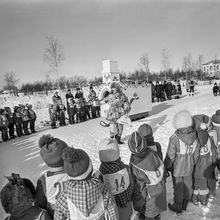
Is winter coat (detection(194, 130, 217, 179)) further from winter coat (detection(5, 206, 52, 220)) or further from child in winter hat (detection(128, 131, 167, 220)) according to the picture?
winter coat (detection(5, 206, 52, 220))

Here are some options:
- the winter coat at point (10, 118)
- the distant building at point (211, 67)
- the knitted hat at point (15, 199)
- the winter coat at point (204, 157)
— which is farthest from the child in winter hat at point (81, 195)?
the distant building at point (211, 67)

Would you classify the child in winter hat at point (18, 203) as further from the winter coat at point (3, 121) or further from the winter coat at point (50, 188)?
the winter coat at point (3, 121)

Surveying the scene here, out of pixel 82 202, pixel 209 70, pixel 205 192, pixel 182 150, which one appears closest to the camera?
pixel 82 202

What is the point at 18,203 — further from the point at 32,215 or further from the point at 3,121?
the point at 3,121

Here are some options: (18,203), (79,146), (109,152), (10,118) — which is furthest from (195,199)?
(10,118)

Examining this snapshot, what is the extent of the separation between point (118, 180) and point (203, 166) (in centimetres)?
129

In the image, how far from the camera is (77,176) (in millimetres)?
1688

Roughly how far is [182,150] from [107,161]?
1.01 metres

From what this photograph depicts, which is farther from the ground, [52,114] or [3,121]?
[3,121]

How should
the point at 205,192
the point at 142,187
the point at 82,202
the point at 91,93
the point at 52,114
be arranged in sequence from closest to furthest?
1. the point at 82,202
2. the point at 142,187
3. the point at 205,192
4. the point at 52,114
5. the point at 91,93

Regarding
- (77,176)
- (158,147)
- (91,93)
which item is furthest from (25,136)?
(77,176)

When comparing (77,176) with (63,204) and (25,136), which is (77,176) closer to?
(63,204)

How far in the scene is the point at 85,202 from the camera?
1.68 meters

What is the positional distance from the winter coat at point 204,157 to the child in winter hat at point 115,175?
1.08 metres
